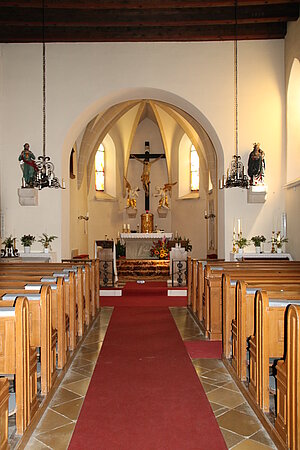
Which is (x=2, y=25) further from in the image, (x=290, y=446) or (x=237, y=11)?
(x=290, y=446)

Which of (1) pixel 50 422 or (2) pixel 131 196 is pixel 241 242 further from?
(2) pixel 131 196

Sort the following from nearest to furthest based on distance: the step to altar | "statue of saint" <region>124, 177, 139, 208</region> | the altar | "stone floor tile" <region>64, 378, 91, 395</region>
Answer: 1. "stone floor tile" <region>64, 378, 91, 395</region>
2. the step to altar
3. the altar
4. "statue of saint" <region>124, 177, 139, 208</region>

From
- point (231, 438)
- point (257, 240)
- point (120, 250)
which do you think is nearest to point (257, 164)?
point (257, 240)

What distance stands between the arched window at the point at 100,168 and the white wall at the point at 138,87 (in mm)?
8491

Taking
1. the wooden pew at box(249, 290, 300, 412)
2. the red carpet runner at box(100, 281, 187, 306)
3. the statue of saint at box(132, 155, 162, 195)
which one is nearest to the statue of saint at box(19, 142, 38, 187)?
the red carpet runner at box(100, 281, 187, 306)

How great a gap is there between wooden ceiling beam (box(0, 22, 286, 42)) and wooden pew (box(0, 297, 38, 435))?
868 centimetres

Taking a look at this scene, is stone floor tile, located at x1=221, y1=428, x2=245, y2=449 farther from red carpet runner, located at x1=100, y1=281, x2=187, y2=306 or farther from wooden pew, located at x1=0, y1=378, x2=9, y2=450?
red carpet runner, located at x1=100, y1=281, x2=187, y2=306

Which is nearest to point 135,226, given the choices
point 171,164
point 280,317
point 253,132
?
point 171,164

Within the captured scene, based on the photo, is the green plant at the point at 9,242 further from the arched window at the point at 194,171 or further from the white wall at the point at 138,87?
the arched window at the point at 194,171

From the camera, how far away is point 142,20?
33.1 ft

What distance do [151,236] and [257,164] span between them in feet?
20.1

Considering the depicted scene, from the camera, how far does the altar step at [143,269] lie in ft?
45.6

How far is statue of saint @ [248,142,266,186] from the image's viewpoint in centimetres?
1013

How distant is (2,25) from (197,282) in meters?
7.00
